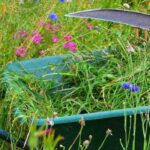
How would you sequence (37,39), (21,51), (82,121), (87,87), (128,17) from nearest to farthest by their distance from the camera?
(82,121), (128,17), (87,87), (21,51), (37,39)

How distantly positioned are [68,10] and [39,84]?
1.36m

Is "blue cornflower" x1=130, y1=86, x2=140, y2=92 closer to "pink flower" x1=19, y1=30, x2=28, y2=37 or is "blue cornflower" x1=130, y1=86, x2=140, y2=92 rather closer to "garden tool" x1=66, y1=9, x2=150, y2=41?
"garden tool" x1=66, y1=9, x2=150, y2=41

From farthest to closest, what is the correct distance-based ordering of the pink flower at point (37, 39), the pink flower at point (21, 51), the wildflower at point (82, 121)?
the pink flower at point (37, 39) < the pink flower at point (21, 51) < the wildflower at point (82, 121)

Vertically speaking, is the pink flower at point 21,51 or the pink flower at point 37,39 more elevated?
the pink flower at point 37,39

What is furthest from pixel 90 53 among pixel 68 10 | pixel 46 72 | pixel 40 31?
pixel 68 10

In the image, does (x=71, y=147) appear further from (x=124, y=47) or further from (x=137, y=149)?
(x=124, y=47)

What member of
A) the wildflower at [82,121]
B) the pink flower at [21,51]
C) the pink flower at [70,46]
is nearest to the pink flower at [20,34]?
the pink flower at [21,51]

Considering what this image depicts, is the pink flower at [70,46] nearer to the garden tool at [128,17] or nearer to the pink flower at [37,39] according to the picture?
the pink flower at [37,39]

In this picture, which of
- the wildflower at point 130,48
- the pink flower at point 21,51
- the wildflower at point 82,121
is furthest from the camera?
the pink flower at point 21,51

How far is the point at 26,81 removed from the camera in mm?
1875

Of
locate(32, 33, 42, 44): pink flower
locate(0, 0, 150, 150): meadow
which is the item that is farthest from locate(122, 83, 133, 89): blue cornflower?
Answer: locate(32, 33, 42, 44): pink flower

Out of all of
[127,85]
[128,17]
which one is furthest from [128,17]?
[127,85]

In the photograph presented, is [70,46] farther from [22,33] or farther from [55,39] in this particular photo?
[22,33]

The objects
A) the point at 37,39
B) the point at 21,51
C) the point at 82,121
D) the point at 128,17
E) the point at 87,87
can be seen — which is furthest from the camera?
the point at 37,39
